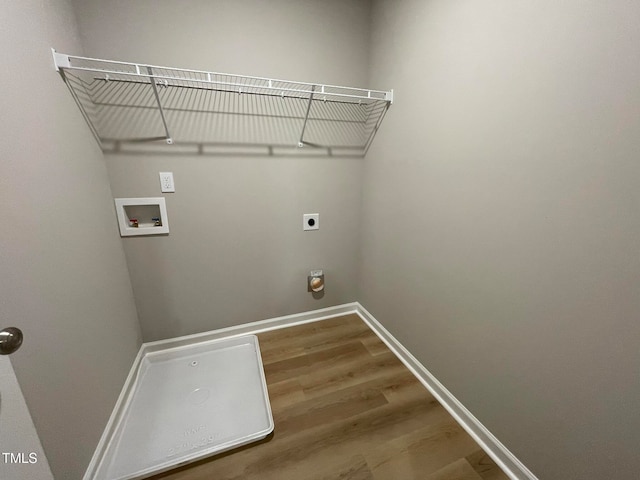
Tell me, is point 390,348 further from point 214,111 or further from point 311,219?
point 214,111

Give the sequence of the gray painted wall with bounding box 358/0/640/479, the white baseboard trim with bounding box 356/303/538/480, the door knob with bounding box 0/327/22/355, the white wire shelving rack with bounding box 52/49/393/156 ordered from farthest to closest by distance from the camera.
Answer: the white wire shelving rack with bounding box 52/49/393/156 < the white baseboard trim with bounding box 356/303/538/480 < the gray painted wall with bounding box 358/0/640/479 < the door knob with bounding box 0/327/22/355

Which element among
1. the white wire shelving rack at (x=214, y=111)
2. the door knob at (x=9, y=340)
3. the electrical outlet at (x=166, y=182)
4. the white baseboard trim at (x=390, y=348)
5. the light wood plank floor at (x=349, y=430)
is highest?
the white wire shelving rack at (x=214, y=111)

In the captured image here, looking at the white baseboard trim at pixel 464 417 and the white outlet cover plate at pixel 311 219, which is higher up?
the white outlet cover plate at pixel 311 219

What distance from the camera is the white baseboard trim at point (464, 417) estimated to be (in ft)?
3.66

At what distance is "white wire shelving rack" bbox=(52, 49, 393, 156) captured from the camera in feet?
4.46

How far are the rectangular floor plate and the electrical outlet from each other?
114cm

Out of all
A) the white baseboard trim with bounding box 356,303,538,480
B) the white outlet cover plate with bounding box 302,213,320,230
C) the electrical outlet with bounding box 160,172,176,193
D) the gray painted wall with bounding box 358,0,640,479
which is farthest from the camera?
the white outlet cover plate with bounding box 302,213,320,230

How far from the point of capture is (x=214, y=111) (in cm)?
157

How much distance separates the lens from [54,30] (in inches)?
42.9

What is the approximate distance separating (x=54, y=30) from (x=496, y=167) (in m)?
1.98

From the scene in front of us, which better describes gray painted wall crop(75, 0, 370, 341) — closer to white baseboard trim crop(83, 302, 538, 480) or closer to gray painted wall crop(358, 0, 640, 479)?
white baseboard trim crop(83, 302, 538, 480)

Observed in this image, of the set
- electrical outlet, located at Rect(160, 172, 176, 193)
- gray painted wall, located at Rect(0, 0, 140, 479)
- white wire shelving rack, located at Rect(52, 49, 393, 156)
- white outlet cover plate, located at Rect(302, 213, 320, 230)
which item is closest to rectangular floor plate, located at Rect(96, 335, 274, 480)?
gray painted wall, located at Rect(0, 0, 140, 479)

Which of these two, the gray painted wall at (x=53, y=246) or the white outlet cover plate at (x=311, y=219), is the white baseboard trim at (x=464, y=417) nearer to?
the white outlet cover plate at (x=311, y=219)

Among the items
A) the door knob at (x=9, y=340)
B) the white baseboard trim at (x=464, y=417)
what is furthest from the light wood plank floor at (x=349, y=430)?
the door knob at (x=9, y=340)
